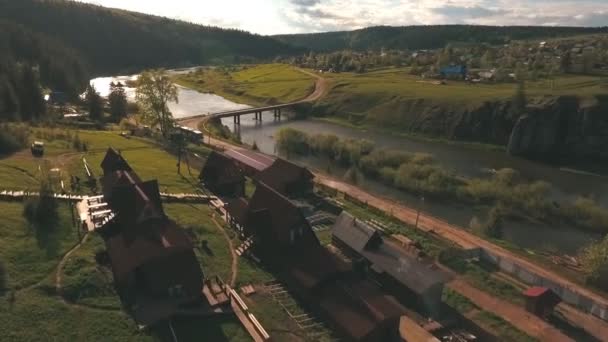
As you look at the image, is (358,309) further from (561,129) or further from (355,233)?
(561,129)

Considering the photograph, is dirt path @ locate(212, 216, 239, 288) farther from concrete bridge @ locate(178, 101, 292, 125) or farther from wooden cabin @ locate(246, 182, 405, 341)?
concrete bridge @ locate(178, 101, 292, 125)

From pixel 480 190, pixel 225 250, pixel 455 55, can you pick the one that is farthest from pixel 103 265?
pixel 455 55

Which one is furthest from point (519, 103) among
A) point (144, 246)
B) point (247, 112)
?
point (144, 246)

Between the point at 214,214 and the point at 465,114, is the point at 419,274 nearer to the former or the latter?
the point at 214,214

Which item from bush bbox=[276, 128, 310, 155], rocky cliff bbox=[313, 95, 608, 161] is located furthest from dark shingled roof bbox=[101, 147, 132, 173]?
rocky cliff bbox=[313, 95, 608, 161]

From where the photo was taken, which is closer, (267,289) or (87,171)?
(267,289)

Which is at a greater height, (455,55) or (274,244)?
(455,55)

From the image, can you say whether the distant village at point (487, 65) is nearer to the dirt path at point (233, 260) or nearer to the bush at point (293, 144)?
the bush at point (293, 144)
